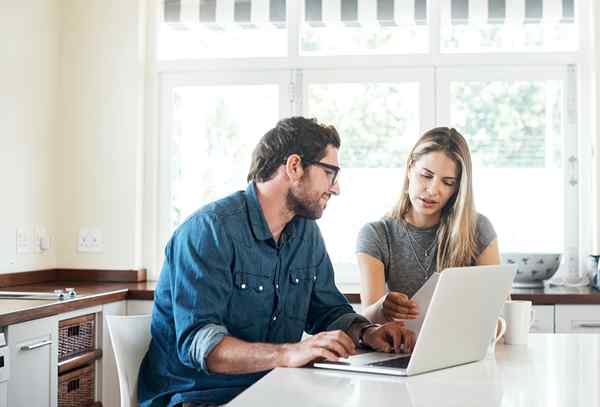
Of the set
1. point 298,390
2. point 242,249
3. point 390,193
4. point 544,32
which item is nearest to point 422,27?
point 544,32

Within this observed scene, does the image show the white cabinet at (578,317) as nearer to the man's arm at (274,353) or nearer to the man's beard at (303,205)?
the man's beard at (303,205)

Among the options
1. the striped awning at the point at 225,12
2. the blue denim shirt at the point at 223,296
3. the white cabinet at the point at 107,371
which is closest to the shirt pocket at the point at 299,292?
the blue denim shirt at the point at 223,296

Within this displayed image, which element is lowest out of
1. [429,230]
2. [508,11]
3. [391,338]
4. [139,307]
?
[139,307]

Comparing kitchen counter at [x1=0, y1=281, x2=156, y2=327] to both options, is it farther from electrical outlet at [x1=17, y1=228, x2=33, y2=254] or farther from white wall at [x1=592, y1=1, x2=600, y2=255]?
white wall at [x1=592, y1=1, x2=600, y2=255]

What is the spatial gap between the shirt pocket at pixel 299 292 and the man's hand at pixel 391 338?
0.23 meters

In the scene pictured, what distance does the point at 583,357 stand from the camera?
1.75 m

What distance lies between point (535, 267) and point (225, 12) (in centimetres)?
195

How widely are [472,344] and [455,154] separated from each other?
904 mm

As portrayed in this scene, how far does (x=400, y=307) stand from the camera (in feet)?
6.03

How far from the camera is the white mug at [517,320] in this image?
194cm

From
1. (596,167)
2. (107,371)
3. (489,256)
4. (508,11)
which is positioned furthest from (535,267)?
(107,371)

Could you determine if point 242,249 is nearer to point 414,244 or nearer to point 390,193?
point 414,244

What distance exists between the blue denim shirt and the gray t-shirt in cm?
42

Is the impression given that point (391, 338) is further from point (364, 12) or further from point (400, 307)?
point (364, 12)
